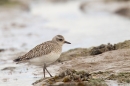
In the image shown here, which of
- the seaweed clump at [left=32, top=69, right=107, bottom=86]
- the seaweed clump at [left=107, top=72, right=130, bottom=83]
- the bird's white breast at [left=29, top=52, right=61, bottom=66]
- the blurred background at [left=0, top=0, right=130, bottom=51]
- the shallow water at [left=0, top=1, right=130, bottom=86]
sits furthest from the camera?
the blurred background at [left=0, top=0, right=130, bottom=51]

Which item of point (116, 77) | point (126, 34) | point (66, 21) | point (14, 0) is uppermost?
point (14, 0)

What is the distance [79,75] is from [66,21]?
19.7m

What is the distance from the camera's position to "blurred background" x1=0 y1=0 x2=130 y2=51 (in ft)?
61.6

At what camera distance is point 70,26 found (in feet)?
82.7

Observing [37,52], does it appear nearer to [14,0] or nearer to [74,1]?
[14,0]

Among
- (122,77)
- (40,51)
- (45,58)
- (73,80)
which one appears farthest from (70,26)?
(73,80)

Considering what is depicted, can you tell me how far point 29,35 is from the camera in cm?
2142

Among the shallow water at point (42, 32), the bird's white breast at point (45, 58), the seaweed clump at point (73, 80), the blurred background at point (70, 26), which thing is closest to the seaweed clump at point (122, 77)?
the seaweed clump at point (73, 80)

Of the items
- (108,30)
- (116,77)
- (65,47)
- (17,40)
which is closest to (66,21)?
(108,30)

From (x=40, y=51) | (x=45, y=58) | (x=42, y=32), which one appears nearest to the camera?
(x=45, y=58)

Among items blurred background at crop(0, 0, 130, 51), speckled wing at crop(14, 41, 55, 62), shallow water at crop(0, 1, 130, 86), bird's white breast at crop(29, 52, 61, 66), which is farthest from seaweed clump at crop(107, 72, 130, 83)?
blurred background at crop(0, 0, 130, 51)

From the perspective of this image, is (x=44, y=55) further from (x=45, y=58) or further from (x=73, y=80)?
(x=73, y=80)

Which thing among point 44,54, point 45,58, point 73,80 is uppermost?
point 44,54

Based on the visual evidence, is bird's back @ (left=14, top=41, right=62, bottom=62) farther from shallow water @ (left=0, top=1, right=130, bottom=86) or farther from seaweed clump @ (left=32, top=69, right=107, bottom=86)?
seaweed clump @ (left=32, top=69, right=107, bottom=86)
